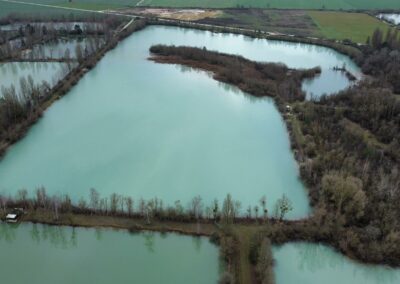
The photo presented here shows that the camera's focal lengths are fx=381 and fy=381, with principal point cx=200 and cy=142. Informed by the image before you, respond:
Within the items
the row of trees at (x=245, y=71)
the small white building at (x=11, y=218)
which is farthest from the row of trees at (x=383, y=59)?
the small white building at (x=11, y=218)

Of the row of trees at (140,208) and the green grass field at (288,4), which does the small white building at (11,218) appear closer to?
the row of trees at (140,208)

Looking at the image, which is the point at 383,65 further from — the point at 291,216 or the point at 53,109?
the point at 53,109

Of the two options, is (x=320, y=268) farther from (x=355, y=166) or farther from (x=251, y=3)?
(x=251, y=3)

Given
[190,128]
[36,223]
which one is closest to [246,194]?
[190,128]

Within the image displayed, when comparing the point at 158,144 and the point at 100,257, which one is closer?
the point at 100,257

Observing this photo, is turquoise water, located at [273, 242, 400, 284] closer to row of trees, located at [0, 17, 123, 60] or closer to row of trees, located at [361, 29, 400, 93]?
row of trees, located at [361, 29, 400, 93]

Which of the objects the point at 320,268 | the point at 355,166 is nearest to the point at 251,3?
the point at 355,166
